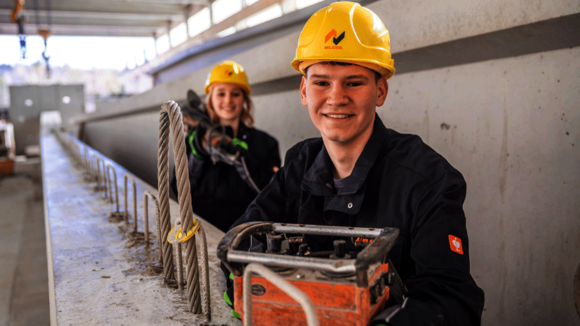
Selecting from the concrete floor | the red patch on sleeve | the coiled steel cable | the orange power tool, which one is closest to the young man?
the red patch on sleeve

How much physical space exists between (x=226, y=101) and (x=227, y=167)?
0.48 metres

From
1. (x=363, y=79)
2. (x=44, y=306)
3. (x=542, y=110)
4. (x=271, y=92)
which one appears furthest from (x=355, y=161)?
(x=44, y=306)

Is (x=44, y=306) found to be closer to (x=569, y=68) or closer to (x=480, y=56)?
(x=480, y=56)

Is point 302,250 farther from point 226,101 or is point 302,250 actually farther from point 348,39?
point 226,101

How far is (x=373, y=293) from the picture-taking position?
28.5 inches

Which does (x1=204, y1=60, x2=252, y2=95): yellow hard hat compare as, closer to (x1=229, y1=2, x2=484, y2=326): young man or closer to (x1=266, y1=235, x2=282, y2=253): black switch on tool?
(x1=229, y1=2, x2=484, y2=326): young man

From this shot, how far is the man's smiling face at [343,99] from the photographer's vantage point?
1.21m

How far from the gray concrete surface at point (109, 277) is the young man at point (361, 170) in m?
0.37

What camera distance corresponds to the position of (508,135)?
5.58ft

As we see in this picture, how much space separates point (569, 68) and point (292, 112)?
7.07 ft

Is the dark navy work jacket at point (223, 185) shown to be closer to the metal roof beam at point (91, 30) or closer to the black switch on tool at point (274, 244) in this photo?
the black switch on tool at point (274, 244)

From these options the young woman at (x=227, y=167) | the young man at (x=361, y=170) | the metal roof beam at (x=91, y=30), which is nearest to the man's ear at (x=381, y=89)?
the young man at (x=361, y=170)

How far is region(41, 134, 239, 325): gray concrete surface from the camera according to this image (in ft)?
3.55

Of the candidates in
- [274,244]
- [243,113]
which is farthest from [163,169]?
[243,113]
